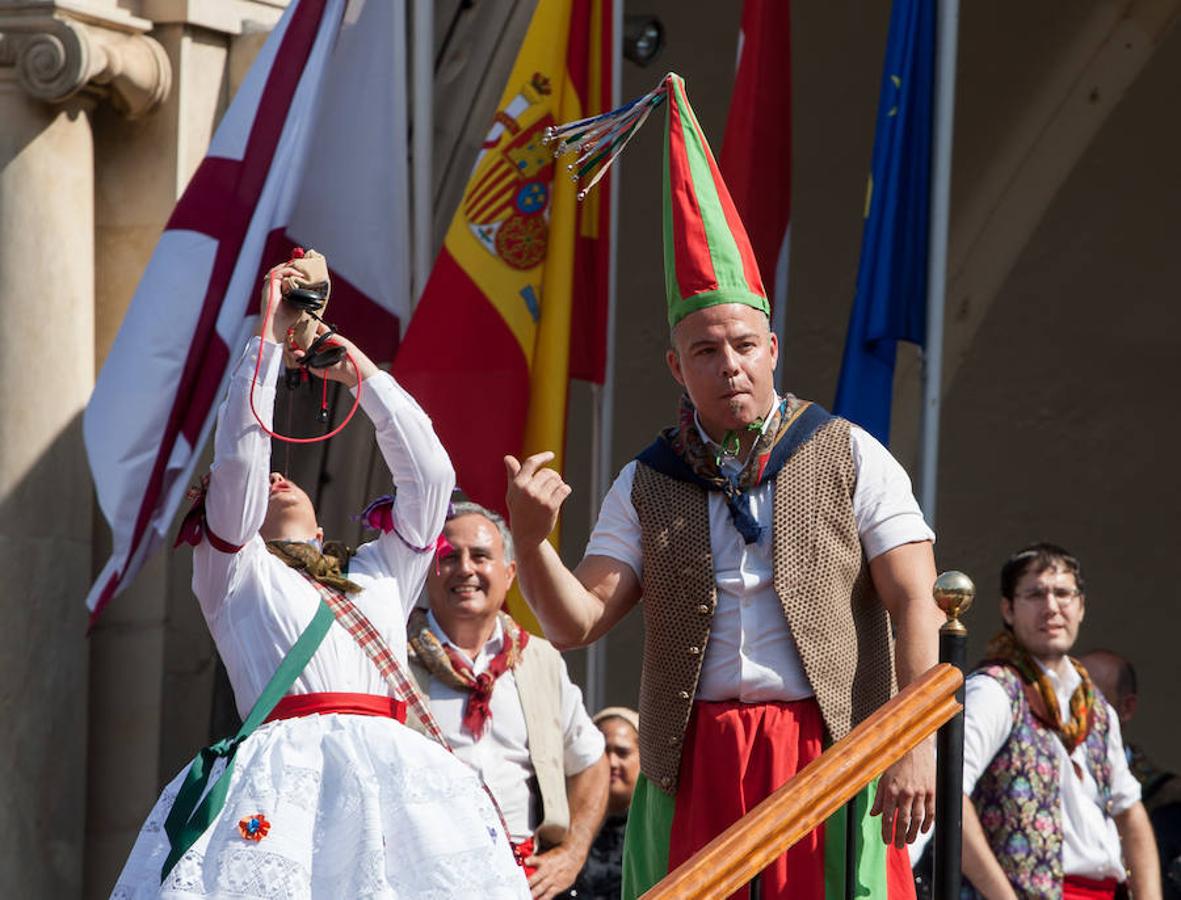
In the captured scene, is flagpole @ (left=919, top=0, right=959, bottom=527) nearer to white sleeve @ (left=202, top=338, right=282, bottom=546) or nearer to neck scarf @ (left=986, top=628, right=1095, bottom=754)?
neck scarf @ (left=986, top=628, right=1095, bottom=754)

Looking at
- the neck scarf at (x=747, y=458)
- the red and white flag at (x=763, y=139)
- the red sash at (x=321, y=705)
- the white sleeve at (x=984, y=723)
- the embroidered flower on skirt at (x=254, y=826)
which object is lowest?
the embroidered flower on skirt at (x=254, y=826)

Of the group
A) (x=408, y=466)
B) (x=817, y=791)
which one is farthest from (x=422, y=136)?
(x=817, y=791)

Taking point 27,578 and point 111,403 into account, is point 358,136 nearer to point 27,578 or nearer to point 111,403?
point 111,403

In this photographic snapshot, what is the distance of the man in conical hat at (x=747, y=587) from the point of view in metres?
4.27

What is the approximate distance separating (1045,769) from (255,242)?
2667 millimetres

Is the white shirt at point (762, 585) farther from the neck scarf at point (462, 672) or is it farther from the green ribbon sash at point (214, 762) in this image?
the neck scarf at point (462, 672)

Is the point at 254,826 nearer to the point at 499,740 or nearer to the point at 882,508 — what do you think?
the point at 882,508

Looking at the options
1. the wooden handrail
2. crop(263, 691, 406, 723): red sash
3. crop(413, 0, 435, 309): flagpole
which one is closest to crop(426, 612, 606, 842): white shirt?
crop(263, 691, 406, 723): red sash

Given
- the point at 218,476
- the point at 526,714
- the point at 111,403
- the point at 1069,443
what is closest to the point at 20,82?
the point at 111,403

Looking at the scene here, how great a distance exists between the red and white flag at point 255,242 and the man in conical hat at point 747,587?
101 inches

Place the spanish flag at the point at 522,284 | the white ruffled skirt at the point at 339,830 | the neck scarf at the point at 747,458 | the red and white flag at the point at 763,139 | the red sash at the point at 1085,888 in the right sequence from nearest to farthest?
the white ruffled skirt at the point at 339,830
the neck scarf at the point at 747,458
the red sash at the point at 1085,888
the spanish flag at the point at 522,284
the red and white flag at the point at 763,139

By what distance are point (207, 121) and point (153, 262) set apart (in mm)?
811

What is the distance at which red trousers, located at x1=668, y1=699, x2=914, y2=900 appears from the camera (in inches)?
168

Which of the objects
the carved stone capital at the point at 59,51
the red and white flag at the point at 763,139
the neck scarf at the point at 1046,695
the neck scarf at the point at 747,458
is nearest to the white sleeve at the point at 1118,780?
the neck scarf at the point at 1046,695
